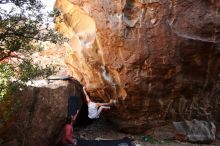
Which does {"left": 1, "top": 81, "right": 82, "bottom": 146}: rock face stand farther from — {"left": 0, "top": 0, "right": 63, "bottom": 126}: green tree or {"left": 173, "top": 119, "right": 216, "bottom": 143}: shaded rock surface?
{"left": 173, "top": 119, "right": 216, "bottom": 143}: shaded rock surface

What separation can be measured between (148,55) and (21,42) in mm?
3680

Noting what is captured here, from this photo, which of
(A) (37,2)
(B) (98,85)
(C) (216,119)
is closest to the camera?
(A) (37,2)

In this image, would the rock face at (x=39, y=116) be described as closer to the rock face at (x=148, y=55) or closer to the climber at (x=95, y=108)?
the climber at (x=95, y=108)

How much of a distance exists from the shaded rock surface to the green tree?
16.5 ft

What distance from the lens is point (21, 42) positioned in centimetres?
780

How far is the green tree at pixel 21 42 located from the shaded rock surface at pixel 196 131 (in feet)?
16.5

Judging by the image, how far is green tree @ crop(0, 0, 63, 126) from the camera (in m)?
7.59

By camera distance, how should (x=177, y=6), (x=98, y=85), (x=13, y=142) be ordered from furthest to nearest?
1. (x=98, y=85)
2. (x=177, y=6)
3. (x=13, y=142)

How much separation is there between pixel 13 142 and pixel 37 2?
11.7 feet

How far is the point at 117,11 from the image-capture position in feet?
32.8

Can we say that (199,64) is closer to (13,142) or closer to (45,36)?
(45,36)

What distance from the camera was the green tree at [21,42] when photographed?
24.9 feet

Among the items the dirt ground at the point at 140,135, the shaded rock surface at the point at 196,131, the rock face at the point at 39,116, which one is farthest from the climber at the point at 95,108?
the shaded rock surface at the point at 196,131

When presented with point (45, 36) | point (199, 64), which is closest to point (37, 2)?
point (45, 36)
